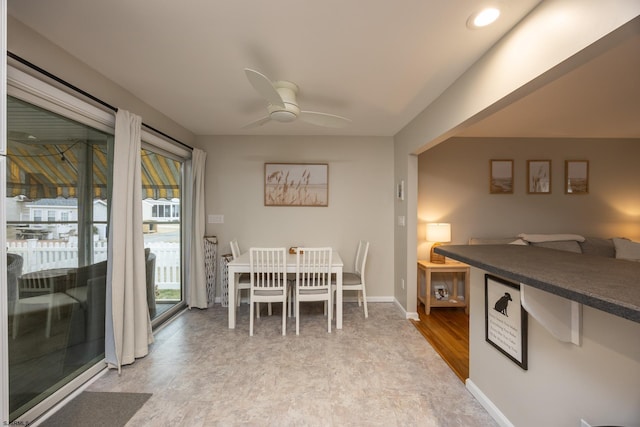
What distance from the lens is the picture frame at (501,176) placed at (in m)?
3.77

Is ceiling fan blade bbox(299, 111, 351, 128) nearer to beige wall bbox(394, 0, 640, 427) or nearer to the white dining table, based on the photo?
beige wall bbox(394, 0, 640, 427)

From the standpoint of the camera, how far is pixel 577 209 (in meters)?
3.75

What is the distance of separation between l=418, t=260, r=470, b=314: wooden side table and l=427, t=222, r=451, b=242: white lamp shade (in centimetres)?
32

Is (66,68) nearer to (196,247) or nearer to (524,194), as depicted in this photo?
(196,247)

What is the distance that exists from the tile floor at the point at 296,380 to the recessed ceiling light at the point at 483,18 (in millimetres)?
2441

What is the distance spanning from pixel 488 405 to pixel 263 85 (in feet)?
8.54

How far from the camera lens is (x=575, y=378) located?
1165 millimetres

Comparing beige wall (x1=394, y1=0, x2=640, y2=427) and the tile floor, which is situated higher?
beige wall (x1=394, y1=0, x2=640, y2=427)

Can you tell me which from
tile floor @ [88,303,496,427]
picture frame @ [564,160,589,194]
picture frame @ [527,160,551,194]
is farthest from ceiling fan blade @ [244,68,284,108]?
picture frame @ [564,160,589,194]

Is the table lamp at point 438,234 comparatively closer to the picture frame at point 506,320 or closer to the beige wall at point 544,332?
the beige wall at point 544,332

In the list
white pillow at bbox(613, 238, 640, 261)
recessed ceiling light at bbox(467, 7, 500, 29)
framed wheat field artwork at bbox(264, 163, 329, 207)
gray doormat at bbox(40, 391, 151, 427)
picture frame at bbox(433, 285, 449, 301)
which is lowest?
gray doormat at bbox(40, 391, 151, 427)

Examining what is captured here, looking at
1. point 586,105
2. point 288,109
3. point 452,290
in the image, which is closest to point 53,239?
point 288,109

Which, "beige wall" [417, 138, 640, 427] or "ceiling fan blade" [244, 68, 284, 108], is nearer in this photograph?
"ceiling fan blade" [244, 68, 284, 108]

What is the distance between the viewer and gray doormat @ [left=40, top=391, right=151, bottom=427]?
64.2 inches
